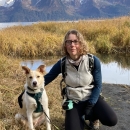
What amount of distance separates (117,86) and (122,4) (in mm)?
128918

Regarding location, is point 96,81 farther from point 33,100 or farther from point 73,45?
point 33,100

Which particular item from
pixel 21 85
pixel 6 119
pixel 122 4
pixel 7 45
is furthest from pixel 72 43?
pixel 122 4

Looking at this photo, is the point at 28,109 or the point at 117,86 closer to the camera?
the point at 28,109

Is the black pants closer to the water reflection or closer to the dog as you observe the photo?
the dog

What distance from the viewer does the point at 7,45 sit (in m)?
10.1

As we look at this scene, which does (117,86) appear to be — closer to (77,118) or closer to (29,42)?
(77,118)

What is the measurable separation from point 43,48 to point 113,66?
3272 millimetres

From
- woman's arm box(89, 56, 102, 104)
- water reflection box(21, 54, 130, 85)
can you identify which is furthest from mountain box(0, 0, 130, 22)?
Answer: woman's arm box(89, 56, 102, 104)

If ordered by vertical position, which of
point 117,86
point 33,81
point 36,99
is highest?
point 33,81

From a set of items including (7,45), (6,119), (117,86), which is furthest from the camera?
(7,45)

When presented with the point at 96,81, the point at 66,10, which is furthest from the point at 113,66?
the point at 66,10

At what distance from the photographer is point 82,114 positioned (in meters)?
3.48

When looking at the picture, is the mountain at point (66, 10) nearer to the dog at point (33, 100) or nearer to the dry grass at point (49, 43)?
the dry grass at point (49, 43)

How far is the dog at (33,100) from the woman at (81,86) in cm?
37
